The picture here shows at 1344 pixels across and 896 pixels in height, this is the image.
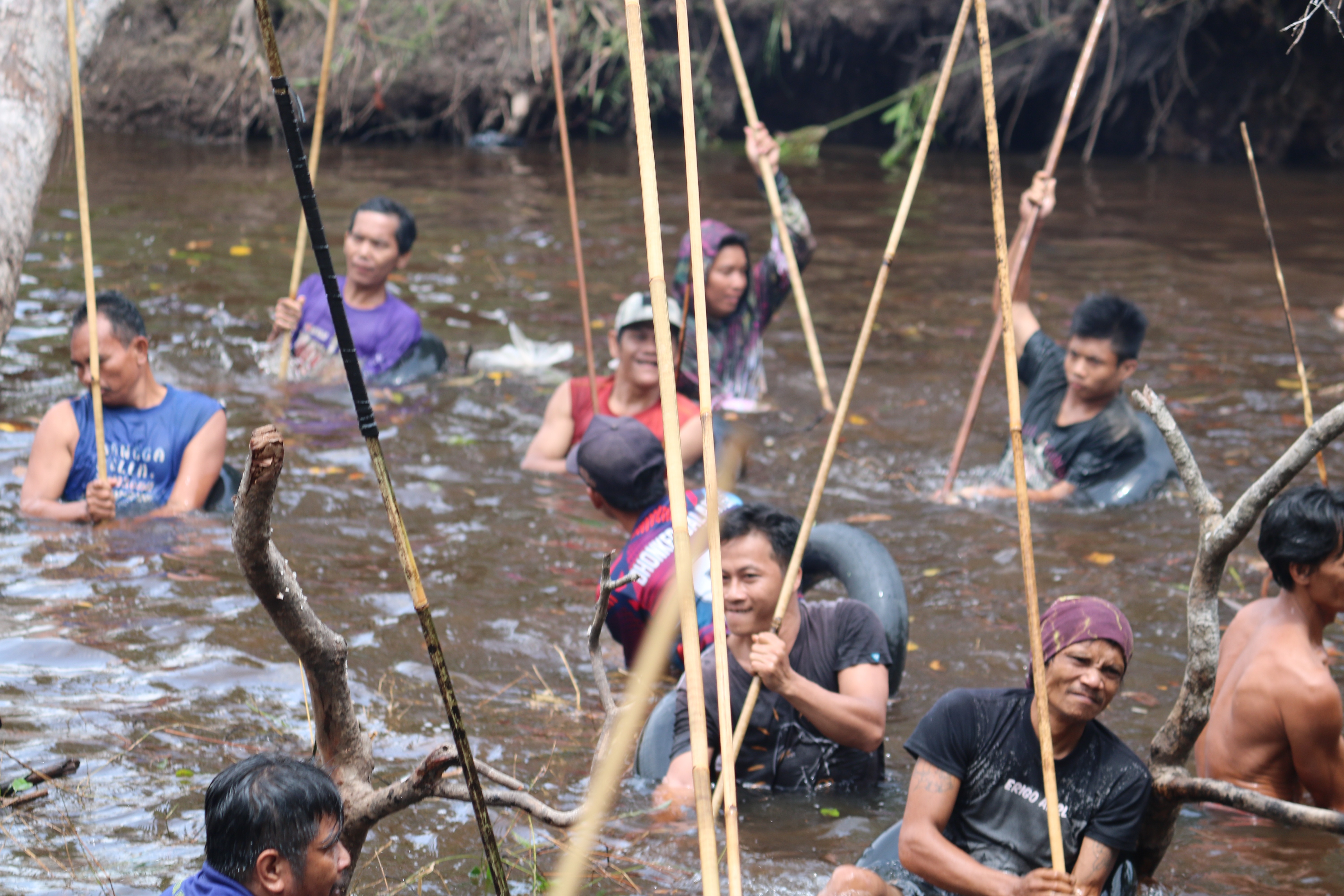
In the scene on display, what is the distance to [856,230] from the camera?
11852 mm

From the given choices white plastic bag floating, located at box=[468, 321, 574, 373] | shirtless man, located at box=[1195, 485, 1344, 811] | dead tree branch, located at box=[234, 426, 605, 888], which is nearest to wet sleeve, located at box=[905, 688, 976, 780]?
shirtless man, located at box=[1195, 485, 1344, 811]

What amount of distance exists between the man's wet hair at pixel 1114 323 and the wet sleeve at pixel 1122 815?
290 cm

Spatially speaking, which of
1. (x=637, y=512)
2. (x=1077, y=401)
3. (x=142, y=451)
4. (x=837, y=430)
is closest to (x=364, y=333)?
(x=142, y=451)

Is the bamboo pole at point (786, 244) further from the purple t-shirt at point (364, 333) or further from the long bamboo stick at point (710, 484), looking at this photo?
the long bamboo stick at point (710, 484)

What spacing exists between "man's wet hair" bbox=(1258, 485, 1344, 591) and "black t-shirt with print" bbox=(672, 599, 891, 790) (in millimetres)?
1019

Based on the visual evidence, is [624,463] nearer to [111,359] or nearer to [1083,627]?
[1083,627]

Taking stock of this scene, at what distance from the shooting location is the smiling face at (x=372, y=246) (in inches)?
273

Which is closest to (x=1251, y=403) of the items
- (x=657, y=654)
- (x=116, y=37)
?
Result: (x=657, y=654)

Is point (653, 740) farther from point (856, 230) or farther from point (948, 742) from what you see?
point (856, 230)

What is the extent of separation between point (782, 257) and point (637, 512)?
3018 mm

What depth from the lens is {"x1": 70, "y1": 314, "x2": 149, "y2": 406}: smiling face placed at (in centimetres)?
478

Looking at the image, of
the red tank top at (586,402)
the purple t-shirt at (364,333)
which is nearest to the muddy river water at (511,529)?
the purple t-shirt at (364,333)

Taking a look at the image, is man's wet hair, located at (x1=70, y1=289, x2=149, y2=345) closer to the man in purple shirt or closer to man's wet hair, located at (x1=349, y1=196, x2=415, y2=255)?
the man in purple shirt

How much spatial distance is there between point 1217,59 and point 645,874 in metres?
15.0
